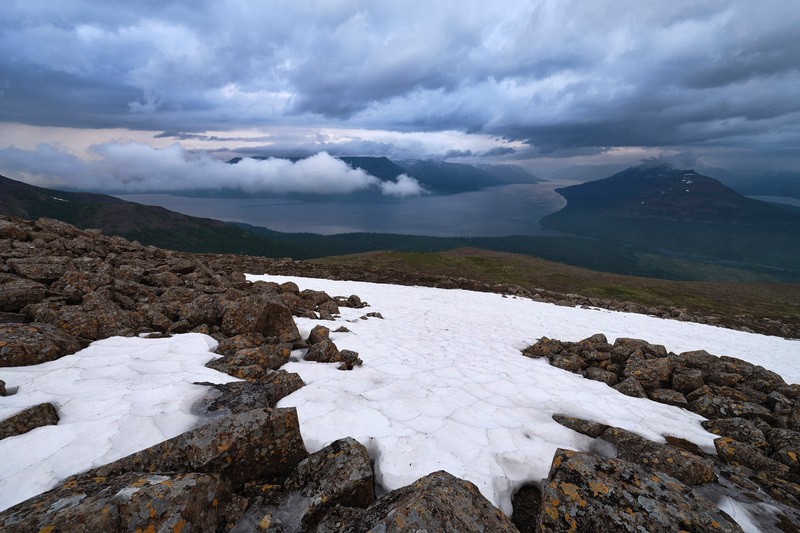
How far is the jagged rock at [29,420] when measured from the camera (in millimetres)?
5477

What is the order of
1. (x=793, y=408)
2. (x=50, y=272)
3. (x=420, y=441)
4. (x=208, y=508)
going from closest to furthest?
(x=208, y=508), (x=420, y=441), (x=793, y=408), (x=50, y=272)

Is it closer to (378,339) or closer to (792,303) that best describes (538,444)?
(378,339)

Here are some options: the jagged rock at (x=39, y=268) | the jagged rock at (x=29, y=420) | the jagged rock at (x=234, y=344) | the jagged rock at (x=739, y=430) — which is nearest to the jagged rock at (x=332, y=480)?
the jagged rock at (x=29, y=420)

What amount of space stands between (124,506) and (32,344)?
654cm

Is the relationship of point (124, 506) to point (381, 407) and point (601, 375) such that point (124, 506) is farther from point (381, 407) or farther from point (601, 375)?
point (601, 375)

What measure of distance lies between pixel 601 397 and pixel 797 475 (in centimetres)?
395

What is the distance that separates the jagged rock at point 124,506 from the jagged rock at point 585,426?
7.39 metres

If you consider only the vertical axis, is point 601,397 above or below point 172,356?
below

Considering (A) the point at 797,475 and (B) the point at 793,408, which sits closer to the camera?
(A) the point at 797,475

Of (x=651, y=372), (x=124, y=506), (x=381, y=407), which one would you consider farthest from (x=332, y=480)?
(x=651, y=372)

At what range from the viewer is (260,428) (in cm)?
546

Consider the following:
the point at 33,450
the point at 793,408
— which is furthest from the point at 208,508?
the point at 793,408

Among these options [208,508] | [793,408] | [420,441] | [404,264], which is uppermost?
[208,508]

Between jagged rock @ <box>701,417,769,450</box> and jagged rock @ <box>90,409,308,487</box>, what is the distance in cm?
1010
